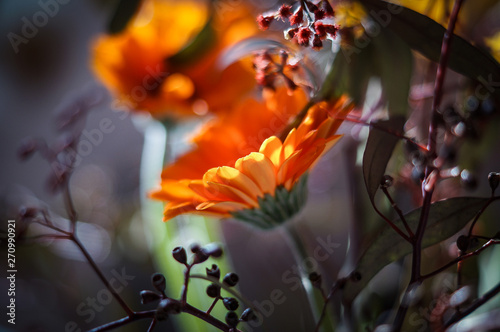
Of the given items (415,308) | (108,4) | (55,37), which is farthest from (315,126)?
(55,37)

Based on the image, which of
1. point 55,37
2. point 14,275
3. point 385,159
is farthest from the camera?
point 55,37

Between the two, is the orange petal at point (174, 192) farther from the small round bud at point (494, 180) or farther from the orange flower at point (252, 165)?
the small round bud at point (494, 180)

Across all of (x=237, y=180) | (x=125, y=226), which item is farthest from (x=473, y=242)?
(x=125, y=226)

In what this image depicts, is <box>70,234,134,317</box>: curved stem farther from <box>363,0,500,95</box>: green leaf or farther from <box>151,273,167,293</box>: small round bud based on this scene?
<box>363,0,500,95</box>: green leaf

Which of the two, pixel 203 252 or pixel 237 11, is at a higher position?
pixel 237 11

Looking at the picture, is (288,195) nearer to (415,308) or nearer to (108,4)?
(415,308)

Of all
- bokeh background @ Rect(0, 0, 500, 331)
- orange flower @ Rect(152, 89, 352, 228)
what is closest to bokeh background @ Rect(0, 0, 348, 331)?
bokeh background @ Rect(0, 0, 500, 331)

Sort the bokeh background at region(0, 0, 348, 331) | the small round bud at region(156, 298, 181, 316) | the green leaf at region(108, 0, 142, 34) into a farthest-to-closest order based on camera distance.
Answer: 1. the bokeh background at region(0, 0, 348, 331)
2. the green leaf at region(108, 0, 142, 34)
3. the small round bud at region(156, 298, 181, 316)
